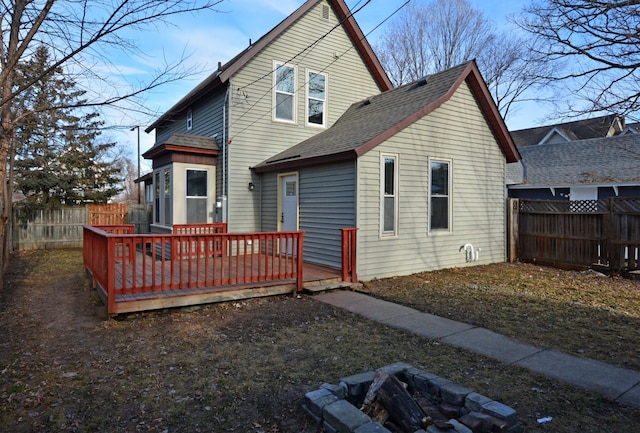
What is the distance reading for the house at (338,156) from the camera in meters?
8.81

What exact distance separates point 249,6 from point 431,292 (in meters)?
5.91

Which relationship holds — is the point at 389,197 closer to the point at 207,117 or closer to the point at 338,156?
the point at 338,156

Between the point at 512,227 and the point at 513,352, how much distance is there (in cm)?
791

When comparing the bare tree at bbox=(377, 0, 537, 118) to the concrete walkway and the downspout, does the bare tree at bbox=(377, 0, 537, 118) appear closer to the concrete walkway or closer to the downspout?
the downspout

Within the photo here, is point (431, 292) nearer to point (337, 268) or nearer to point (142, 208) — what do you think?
point (337, 268)

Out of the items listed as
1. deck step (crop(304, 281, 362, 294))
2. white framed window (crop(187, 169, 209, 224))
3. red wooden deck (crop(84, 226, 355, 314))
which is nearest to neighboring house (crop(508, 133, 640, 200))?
deck step (crop(304, 281, 362, 294))

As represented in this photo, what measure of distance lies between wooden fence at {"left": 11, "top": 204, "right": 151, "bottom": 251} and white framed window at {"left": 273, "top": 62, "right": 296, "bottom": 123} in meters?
6.93

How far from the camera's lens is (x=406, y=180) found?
9.17 meters

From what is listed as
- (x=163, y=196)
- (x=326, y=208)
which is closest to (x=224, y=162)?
(x=163, y=196)

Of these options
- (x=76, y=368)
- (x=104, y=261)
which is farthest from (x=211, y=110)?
(x=76, y=368)

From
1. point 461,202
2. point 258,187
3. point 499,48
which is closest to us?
point 461,202

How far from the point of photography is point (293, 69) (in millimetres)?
11648

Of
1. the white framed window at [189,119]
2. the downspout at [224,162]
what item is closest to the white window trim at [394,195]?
the downspout at [224,162]

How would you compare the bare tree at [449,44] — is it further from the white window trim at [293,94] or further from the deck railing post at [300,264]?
the deck railing post at [300,264]
